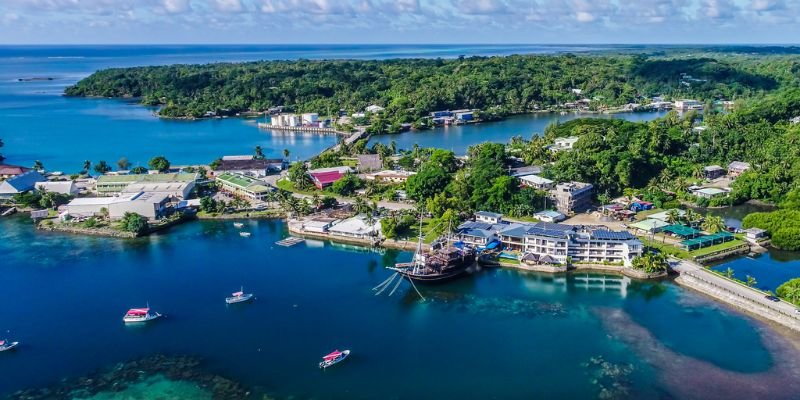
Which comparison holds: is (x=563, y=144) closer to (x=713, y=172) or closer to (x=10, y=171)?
(x=713, y=172)

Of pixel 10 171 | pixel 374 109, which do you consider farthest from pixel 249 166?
pixel 374 109

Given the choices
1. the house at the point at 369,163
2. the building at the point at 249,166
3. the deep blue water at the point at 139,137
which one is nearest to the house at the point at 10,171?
the deep blue water at the point at 139,137

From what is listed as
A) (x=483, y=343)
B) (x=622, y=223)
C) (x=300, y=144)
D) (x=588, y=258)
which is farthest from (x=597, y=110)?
(x=483, y=343)

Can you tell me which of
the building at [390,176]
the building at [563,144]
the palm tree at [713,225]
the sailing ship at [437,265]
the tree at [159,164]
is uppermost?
the building at [563,144]

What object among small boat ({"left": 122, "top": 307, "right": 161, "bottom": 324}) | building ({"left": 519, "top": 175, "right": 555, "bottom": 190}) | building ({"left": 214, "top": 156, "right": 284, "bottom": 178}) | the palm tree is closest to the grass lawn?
the palm tree

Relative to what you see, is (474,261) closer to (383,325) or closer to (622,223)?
(383,325)

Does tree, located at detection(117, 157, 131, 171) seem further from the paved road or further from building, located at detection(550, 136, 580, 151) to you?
the paved road

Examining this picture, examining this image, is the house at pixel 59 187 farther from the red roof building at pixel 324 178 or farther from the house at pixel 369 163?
the house at pixel 369 163
